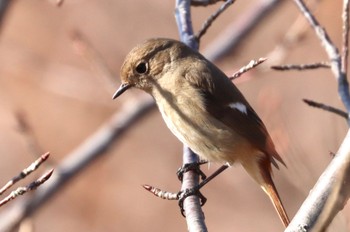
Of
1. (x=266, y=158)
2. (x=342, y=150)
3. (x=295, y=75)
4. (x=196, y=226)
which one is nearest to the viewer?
(x=342, y=150)

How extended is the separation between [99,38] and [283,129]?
5.79 meters

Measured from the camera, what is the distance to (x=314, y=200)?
2.11 m

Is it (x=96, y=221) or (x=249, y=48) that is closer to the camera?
(x=96, y=221)

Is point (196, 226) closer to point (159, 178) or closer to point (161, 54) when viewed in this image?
point (161, 54)

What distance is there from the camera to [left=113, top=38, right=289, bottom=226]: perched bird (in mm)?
3682

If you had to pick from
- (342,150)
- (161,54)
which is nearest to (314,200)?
(342,150)

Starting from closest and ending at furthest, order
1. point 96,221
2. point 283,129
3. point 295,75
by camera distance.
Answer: point 283,129 → point 96,221 → point 295,75

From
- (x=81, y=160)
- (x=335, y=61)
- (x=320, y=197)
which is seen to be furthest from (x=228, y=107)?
(x=320, y=197)

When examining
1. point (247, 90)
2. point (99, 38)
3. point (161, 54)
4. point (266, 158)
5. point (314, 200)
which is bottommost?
point (314, 200)

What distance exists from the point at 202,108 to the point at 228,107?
14 centimetres

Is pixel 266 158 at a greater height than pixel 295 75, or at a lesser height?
lesser

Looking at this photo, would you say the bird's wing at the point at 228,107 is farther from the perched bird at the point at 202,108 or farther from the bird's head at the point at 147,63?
the bird's head at the point at 147,63

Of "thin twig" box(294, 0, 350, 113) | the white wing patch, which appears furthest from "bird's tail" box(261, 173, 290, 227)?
"thin twig" box(294, 0, 350, 113)

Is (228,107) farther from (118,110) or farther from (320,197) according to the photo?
(118,110)
